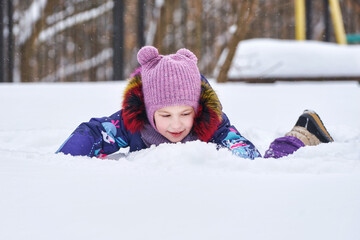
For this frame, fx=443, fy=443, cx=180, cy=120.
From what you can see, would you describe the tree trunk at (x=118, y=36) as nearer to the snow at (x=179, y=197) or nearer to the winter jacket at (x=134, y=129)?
the winter jacket at (x=134, y=129)

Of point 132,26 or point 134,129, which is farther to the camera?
point 132,26

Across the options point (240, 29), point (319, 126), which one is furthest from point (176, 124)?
point (240, 29)

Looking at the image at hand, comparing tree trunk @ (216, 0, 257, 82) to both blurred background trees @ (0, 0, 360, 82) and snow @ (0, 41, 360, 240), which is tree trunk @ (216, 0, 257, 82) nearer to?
blurred background trees @ (0, 0, 360, 82)

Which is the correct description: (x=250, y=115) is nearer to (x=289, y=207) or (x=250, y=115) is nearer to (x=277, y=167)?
(x=277, y=167)

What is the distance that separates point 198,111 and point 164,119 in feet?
0.48

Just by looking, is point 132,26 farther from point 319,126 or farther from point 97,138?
point 97,138

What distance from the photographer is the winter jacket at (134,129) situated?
1.57 metres

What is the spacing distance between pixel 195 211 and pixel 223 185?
90mm

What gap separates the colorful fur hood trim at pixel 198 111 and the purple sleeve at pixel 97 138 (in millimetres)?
58

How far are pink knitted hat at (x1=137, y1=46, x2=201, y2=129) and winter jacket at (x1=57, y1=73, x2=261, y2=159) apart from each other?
0.04m

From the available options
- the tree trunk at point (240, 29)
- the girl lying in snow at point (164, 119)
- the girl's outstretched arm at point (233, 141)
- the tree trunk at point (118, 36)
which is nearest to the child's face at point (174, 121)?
the girl lying in snow at point (164, 119)

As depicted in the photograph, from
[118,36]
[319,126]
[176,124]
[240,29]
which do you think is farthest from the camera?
[118,36]

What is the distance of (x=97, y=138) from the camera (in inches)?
64.7

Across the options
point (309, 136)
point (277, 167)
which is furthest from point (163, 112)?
point (277, 167)
